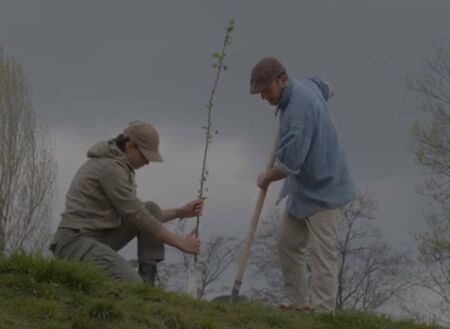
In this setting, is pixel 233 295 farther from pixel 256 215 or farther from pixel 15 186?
pixel 15 186

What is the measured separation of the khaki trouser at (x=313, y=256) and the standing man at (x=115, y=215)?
0.83 meters

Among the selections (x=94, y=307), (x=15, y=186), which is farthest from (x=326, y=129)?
(x=15, y=186)

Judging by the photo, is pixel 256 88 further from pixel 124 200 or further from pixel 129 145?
pixel 124 200

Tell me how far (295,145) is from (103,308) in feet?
7.46

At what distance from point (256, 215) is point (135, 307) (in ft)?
6.92

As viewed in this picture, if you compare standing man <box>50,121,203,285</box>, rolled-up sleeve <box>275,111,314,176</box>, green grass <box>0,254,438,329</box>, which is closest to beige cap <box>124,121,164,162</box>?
standing man <box>50,121,203,285</box>

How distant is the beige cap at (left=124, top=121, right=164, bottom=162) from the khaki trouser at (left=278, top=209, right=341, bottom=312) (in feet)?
4.09

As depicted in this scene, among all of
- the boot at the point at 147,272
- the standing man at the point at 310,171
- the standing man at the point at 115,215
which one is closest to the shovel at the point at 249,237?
the standing man at the point at 310,171

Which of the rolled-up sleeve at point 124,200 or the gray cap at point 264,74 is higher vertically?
the gray cap at point 264,74

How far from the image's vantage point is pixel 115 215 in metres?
7.82

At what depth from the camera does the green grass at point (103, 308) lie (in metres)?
6.14

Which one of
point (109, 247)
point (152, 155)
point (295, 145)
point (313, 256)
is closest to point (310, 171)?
point (295, 145)

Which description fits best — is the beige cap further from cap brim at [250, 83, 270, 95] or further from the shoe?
the shoe

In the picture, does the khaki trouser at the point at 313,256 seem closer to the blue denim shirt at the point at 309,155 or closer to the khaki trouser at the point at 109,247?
the blue denim shirt at the point at 309,155
